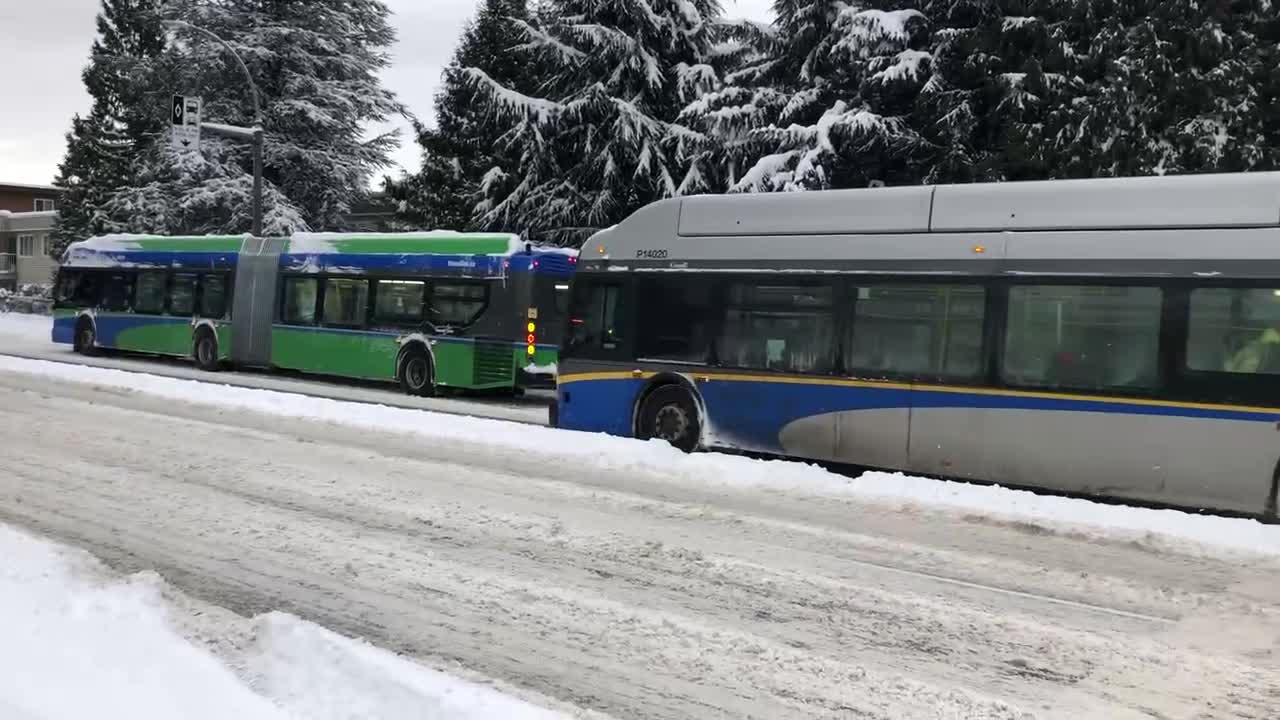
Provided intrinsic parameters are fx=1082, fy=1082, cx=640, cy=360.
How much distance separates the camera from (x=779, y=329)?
1205 centimetres

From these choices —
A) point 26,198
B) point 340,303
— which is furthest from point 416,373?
point 26,198

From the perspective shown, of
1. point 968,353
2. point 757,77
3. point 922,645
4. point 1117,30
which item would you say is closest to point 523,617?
point 922,645

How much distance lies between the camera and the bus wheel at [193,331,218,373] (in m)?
24.9

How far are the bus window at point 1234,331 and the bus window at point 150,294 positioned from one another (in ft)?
77.2

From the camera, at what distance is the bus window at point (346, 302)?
21.6 meters

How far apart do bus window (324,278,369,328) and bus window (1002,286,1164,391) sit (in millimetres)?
14376

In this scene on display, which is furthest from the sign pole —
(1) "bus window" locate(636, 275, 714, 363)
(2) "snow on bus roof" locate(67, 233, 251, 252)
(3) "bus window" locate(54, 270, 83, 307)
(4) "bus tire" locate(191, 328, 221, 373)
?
(1) "bus window" locate(636, 275, 714, 363)

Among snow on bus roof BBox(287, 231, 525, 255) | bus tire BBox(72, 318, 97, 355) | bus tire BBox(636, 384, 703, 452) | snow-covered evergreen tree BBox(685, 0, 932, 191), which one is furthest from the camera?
bus tire BBox(72, 318, 97, 355)

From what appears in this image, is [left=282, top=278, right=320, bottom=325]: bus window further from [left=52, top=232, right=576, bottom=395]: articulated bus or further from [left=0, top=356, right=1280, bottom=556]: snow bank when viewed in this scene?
[left=0, top=356, right=1280, bottom=556]: snow bank

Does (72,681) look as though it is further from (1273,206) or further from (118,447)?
(1273,206)

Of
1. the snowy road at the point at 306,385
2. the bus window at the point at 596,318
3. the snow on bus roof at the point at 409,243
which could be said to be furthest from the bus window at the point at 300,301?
the bus window at the point at 596,318

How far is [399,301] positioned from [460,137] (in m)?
23.0

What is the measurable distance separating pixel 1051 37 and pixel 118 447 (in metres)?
18.9

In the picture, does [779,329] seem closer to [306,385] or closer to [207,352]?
[306,385]
